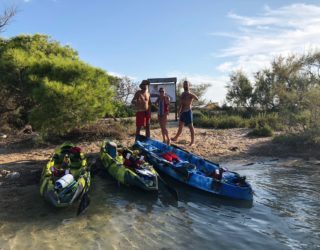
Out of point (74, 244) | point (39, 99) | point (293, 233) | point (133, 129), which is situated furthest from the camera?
point (133, 129)

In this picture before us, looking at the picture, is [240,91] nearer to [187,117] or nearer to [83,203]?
[187,117]

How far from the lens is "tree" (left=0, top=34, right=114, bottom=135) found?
12.3 meters

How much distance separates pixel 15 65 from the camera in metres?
13.5

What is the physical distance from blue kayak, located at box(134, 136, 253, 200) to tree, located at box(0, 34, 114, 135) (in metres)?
2.65

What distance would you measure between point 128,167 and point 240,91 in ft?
55.1

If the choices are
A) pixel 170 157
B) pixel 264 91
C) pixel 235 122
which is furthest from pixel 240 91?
pixel 170 157

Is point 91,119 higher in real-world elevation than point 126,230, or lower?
higher

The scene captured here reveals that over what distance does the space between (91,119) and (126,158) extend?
376 centimetres

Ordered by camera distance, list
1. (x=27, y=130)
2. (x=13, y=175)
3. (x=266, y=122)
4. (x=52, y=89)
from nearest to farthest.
A: 1. (x=13, y=175)
2. (x=52, y=89)
3. (x=27, y=130)
4. (x=266, y=122)

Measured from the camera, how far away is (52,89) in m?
12.2

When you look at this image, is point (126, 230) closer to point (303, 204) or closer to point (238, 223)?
point (238, 223)

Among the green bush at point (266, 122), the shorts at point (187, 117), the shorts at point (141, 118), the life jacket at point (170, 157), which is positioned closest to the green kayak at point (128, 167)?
the life jacket at point (170, 157)

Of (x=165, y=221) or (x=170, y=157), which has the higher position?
(x=170, y=157)

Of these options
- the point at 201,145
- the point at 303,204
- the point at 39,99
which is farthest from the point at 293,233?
the point at 39,99
